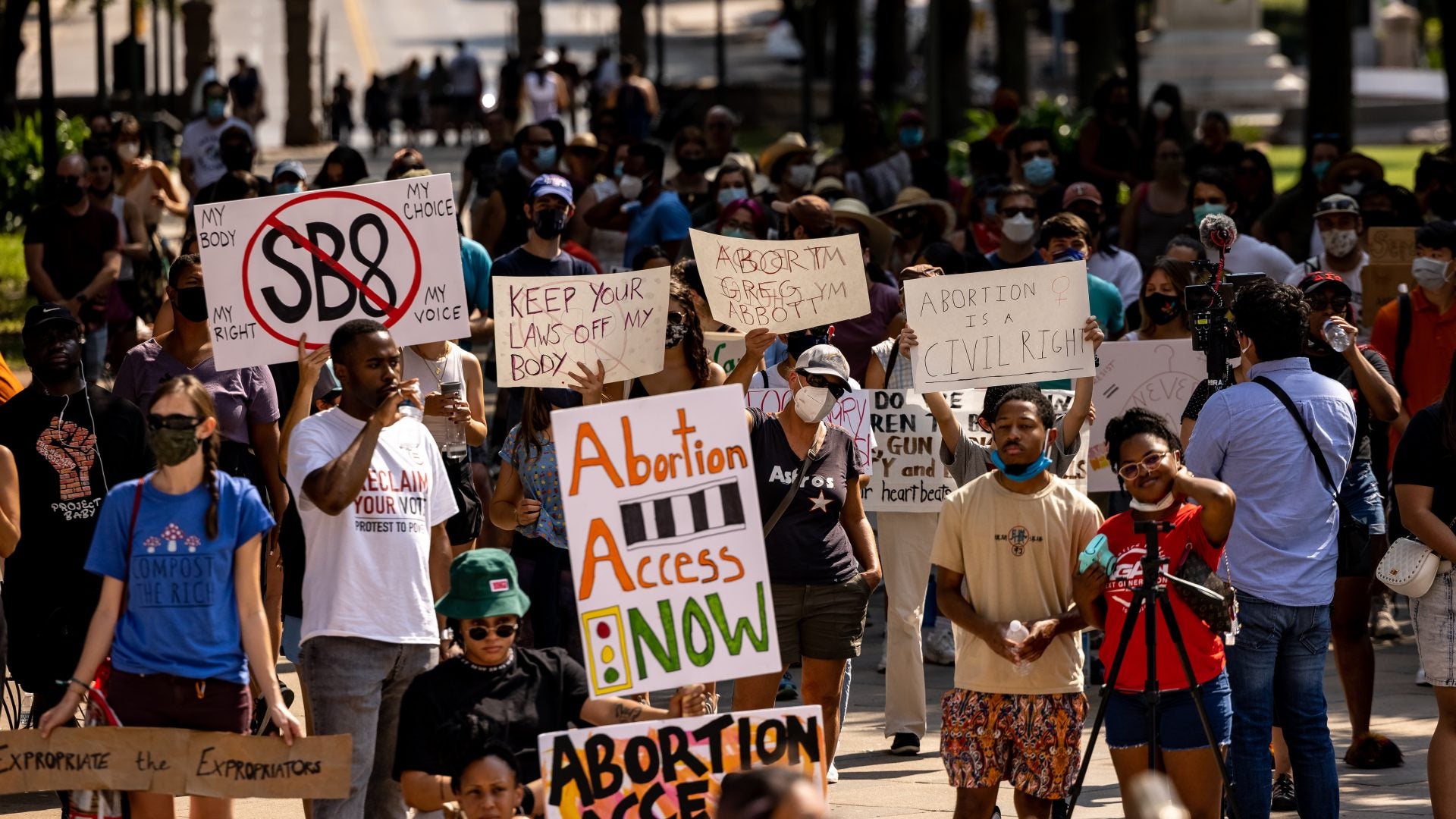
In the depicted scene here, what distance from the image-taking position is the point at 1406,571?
7.20 meters

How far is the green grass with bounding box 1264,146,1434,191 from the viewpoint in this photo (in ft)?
106

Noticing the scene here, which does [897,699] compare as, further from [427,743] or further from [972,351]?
[427,743]

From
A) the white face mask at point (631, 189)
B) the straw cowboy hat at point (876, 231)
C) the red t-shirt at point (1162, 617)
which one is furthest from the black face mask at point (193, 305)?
the white face mask at point (631, 189)

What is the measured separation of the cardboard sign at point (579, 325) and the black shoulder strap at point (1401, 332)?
11.8ft

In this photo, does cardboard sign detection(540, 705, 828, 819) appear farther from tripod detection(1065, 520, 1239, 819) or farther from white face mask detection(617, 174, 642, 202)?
white face mask detection(617, 174, 642, 202)

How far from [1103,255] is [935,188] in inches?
187

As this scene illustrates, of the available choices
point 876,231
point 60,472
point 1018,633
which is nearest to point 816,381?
point 1018,633

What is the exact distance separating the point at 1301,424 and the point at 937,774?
7.47 ft

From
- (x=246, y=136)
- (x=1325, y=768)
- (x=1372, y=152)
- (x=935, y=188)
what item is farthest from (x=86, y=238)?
(x=1372, y=152)

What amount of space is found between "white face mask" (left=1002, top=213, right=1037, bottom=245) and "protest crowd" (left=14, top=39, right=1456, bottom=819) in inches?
8.8

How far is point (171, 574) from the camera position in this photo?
6215mm

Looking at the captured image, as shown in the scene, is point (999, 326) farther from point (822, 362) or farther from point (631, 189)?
Answer: point (631, 189)

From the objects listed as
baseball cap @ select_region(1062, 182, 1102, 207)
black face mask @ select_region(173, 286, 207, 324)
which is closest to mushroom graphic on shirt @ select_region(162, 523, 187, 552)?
black face mask @ select_region(173, 286, 207, 324)

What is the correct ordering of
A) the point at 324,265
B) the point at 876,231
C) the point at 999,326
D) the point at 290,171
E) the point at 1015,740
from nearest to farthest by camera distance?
the point at 1015,740, the point at 324,265, the point at 999,326, the point at 876,231, the point at 290,171
